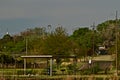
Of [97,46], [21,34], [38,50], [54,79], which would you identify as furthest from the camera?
[21,34]

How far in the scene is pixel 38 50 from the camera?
68750 millimetres

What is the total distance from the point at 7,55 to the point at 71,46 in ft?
40.0

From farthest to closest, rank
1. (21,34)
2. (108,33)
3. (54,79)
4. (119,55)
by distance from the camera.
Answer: (21,34) < (108,33) < (119,55) < (54,79)

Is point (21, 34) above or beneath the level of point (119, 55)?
above

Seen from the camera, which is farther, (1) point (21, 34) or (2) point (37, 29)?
(1) point (21, 34)

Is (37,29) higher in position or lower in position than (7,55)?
higher

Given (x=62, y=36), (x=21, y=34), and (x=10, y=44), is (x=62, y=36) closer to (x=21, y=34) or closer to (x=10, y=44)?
(x=10, y=44)

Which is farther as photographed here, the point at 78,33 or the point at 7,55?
the point at 78,33

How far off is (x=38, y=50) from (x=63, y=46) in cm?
619

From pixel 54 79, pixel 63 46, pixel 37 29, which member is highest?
pixel 37 29

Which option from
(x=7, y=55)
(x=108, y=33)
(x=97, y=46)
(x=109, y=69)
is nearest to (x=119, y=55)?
(x=109, y=69)

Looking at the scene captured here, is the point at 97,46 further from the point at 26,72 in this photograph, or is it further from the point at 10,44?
the point at 26,72

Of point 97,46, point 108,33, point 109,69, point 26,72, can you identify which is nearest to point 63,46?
point 109,69

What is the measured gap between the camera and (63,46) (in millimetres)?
64500
